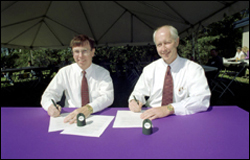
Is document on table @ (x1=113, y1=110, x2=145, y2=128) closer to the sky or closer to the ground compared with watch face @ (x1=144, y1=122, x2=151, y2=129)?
closer to the ground

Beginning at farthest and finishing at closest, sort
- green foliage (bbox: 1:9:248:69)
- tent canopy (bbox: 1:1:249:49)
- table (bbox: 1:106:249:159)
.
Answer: green foliage (bbox: 1:9:248:69) → tent canopy (bbox: 1:1:249:49) → table (bbox: 1:106:249:159)

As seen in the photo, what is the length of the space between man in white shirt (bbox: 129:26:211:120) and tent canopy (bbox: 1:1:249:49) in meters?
3.24

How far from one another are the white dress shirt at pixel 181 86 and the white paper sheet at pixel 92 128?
509mm

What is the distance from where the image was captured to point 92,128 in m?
1.14

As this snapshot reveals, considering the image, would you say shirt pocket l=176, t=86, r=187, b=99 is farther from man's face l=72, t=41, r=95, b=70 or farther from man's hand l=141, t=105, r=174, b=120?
man's face l=72, t=41, r=95, b=70

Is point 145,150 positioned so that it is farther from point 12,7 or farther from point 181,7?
point 12,7

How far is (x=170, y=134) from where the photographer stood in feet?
3.34

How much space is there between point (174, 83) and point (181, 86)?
0.09 meters

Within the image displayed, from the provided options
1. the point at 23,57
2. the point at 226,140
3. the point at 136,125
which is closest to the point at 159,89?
the point at 136,125

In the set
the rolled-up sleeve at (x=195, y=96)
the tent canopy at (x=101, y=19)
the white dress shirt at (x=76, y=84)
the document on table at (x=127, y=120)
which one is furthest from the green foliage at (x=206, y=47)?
the document on table at (x=127, y=120)

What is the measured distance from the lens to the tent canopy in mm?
5180

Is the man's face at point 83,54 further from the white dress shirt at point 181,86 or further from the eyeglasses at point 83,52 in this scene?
the white dress shirt at point 181,86

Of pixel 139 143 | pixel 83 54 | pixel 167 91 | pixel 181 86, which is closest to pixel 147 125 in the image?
pixel 139 143

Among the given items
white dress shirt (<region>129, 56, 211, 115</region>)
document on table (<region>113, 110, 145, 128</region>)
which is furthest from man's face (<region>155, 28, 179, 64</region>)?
document on table (<region>113, 110, 145, 128</region>)
